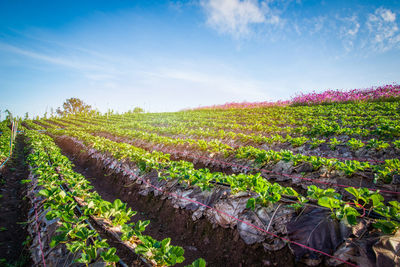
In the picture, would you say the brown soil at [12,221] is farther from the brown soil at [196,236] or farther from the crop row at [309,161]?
the crop row at [309,161]

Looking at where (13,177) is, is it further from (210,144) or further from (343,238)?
(343,238)

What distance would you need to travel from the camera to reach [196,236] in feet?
9.61

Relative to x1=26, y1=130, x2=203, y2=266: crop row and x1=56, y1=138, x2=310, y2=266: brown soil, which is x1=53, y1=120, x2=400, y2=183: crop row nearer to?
x1=56, y1=138, x2=310, y2=266: brown soil

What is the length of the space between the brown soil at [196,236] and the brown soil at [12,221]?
1.69m

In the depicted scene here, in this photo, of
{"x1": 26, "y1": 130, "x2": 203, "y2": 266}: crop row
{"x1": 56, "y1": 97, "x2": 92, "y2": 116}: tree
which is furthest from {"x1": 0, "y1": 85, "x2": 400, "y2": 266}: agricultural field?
{"x1": 56, "y1": 97, "x2": 92, "y2": 116}: tree

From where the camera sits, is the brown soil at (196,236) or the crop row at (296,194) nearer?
the crop row at (296,194)

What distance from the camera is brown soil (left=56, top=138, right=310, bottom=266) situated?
2230 mm

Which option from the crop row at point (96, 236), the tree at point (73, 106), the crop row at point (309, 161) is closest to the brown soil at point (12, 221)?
the crop row at point (96, 236)

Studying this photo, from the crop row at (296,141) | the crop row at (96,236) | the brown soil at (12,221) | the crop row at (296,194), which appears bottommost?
the brown soil at (12,221)

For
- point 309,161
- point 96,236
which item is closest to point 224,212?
point 96,236

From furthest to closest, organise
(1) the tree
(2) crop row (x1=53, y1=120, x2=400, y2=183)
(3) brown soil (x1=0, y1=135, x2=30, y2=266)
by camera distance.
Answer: (1) the tree, (2) crop row (x1=53, y1=120, x2=400, y2=183), (3) brown soil (x1=0, y1=135, x2=30, y2=266)

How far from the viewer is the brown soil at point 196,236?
2230mm

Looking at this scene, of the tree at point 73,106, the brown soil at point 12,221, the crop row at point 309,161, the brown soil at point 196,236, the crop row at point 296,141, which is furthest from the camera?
the tree at point 73,106

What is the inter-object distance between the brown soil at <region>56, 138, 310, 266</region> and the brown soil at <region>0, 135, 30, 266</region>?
5.55 ft
